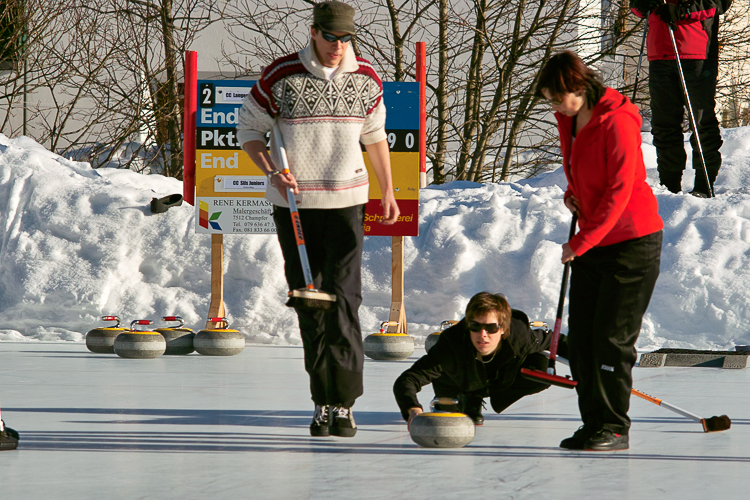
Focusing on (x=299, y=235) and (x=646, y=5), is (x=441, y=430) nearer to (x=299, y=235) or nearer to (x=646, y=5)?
(x=299, y=235)

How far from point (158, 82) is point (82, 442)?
978 centimetres

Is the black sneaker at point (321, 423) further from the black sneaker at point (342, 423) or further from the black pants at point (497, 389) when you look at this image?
the black pants at point (497, 389)

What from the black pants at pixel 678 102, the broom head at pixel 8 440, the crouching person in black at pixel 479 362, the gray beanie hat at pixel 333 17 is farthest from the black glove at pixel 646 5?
the broom head at pixel 8 440

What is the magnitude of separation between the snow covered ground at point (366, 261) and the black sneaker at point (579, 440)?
4326 mm

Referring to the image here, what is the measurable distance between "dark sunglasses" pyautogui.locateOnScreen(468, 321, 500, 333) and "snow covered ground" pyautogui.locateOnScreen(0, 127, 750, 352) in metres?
4.22

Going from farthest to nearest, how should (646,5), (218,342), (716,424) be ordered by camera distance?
(646,5) < (218,342) < (716,424)

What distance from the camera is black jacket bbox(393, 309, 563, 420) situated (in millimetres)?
3486

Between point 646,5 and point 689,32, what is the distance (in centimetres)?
45

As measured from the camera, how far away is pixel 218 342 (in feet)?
21.2

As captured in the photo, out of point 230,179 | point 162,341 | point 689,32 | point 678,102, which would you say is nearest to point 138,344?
point 162,341

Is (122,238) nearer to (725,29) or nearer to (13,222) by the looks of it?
(13,222)

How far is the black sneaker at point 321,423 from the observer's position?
11.1 feet

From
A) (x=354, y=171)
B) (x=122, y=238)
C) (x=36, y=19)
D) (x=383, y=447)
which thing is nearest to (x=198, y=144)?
(x=122, y=238)

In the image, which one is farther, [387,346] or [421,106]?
[421,106]
